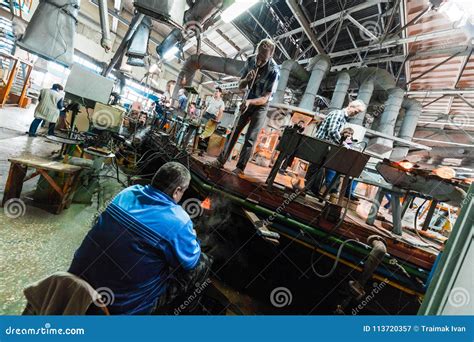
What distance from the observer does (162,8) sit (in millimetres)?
3414

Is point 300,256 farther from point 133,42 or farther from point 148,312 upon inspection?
point 133,42

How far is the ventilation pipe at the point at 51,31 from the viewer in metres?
4.08

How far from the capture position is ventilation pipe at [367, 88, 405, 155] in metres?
7.21

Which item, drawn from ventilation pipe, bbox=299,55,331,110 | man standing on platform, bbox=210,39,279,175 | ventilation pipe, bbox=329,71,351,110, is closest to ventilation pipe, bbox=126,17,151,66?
man standing on platform, bbox=210,39,279,175

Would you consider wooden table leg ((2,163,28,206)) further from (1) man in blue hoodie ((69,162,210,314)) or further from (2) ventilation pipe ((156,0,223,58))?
(2) ventilation pipe ((156,0,223,58))

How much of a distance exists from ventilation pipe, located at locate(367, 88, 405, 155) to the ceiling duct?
284 inches

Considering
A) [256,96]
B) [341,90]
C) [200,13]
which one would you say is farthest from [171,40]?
[341,90]

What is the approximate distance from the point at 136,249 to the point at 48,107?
25.5 feet

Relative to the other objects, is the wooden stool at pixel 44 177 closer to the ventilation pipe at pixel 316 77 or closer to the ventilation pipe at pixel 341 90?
the ventilation pipe at pixel 316 77

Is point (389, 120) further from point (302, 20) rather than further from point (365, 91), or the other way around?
point (302, 20)

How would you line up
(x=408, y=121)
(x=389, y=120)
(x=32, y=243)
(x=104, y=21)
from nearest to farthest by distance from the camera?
(x=32, y=243), (x=104, y=21), (x=389, y=120), (x=408, y=121)

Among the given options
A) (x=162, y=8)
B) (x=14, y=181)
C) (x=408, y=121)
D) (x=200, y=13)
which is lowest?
(x=14, y=181)
